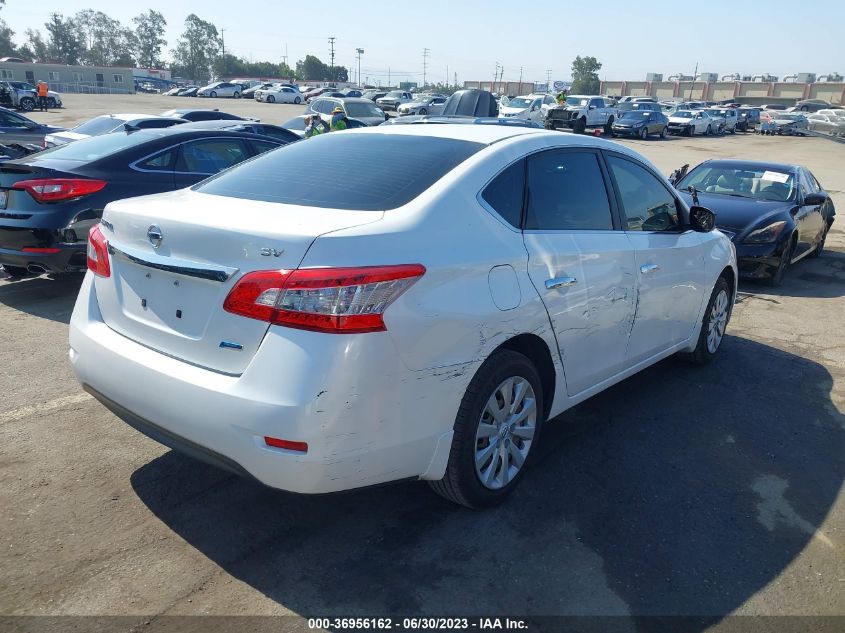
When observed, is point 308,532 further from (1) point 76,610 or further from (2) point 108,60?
(2) point 108,60

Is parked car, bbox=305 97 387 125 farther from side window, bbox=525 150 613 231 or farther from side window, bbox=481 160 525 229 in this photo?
side window, bbox=481 160 525 229

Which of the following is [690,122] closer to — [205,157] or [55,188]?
[205,157]

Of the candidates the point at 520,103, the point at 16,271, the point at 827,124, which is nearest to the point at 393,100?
the point at 520,103

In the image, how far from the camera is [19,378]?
15.5 feet

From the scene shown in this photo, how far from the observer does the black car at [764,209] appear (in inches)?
323

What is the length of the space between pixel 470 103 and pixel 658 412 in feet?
25.5

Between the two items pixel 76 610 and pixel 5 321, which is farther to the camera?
pixel 5 321

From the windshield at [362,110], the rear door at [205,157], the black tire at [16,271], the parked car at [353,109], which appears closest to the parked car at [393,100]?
the parked car at [353,109]

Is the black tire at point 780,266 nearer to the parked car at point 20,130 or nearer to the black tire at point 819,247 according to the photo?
the black tire at point 819,247

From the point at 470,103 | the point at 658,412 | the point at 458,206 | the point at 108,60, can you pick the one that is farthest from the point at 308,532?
the point at 108,60

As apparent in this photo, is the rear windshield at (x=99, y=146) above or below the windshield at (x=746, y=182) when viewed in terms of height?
above

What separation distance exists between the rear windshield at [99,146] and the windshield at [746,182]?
6.75 m

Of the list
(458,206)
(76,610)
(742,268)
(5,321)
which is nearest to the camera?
(76,610)

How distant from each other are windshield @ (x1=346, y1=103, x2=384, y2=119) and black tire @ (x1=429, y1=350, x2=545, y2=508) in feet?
66.5
